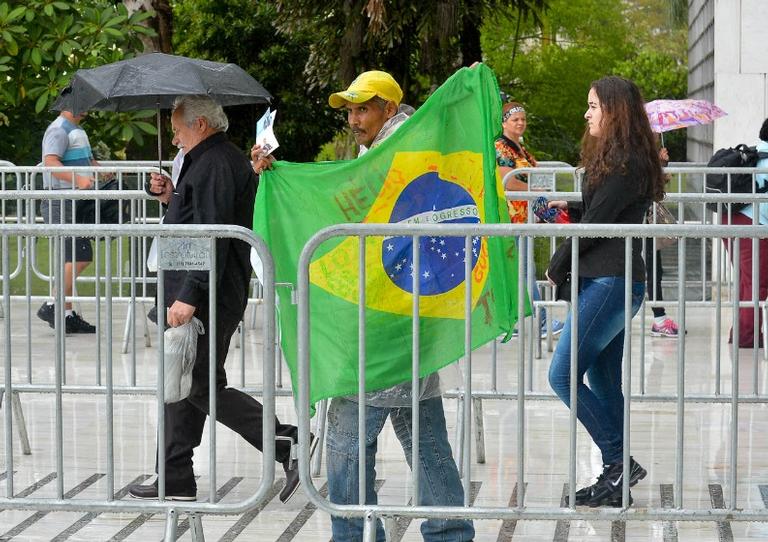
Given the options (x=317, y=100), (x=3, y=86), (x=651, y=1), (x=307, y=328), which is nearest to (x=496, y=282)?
(x=307, y=328)

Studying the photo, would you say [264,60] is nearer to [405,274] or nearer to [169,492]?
[169,492]

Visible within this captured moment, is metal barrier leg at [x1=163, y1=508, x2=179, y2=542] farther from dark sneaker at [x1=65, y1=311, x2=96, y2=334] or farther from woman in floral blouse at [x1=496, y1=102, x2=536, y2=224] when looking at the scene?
dark sneaker at [x1=65, y1=311, x2=96, y2=334]

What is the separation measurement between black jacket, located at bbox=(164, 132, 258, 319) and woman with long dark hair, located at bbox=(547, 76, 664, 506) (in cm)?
133

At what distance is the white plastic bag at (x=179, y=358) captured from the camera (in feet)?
22.0

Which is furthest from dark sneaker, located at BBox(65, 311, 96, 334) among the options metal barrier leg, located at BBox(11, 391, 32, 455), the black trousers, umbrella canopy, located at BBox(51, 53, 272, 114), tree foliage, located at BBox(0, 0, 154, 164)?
the black trousers

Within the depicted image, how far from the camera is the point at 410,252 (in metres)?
5.99

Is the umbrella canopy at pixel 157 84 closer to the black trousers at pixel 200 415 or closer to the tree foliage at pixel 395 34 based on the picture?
the black trousers at pixel 200 415

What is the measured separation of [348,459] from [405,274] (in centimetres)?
69

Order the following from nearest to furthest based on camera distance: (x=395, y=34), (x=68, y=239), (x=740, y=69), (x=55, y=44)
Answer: (x=68, y=239) → (x=55, y=44) → (x=740, y=69) → (x=395, y=34)

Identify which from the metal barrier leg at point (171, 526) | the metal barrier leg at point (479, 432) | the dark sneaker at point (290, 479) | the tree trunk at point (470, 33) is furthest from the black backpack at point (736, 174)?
the tree trunk at point (470, 33)

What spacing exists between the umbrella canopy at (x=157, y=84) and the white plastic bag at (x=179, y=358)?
104cm

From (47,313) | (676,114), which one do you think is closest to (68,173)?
(47,313)

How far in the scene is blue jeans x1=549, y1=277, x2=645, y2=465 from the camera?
6.81m

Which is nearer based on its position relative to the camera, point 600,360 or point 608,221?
point 608,221
